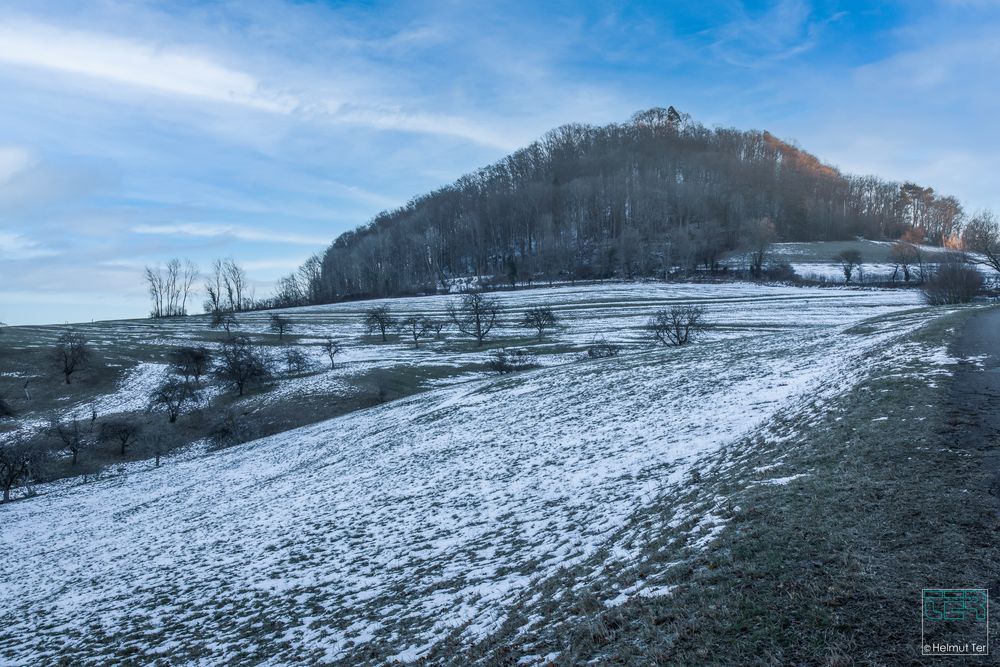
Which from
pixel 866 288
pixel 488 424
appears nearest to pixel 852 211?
pixel 866 288

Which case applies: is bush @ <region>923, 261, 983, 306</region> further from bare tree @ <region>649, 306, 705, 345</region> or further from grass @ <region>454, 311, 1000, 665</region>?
grass @ <region>454, 311, 1000, 665</region>

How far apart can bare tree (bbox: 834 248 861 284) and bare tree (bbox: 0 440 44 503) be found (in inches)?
4837

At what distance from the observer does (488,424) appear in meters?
25.2

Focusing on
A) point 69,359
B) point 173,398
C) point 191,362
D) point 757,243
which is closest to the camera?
point 173,398

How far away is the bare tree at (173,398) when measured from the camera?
50406 millimetres

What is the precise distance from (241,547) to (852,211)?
211903mm

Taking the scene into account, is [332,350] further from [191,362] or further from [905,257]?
[905,257]

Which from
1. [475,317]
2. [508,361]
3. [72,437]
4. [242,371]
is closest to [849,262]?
[475,317]

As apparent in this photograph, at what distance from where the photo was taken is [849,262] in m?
107

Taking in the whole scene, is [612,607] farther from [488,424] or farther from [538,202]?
[538,202]

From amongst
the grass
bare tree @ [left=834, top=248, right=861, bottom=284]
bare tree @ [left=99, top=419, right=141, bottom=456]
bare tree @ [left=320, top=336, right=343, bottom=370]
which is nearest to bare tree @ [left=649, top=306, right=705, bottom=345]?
bare tree @ [left=320, top=336, right=343, bottom=370]

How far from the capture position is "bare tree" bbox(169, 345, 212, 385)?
62.3 m

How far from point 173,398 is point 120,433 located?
9.94 meters

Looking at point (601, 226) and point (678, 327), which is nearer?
point (678, 327)
